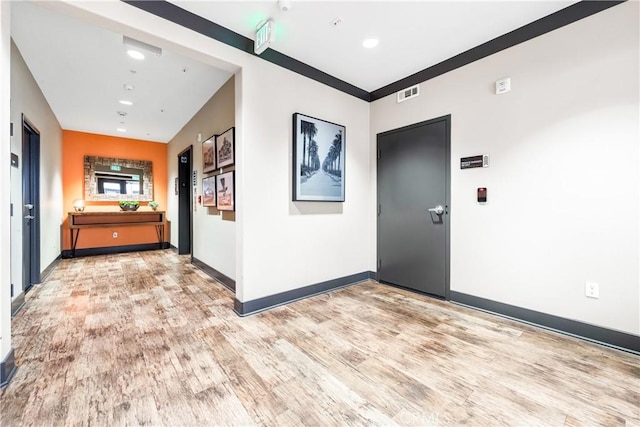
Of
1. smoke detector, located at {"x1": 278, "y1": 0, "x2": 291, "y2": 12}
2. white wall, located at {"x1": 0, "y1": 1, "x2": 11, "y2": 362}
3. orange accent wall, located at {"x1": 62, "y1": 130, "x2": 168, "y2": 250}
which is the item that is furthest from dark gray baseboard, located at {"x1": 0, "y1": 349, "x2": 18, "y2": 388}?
orange accent wall, located at {"x1": 62, "y1": 130, "x2": 168, "y2": 250}

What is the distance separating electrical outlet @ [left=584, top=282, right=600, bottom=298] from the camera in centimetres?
215

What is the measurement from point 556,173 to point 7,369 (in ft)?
13.7

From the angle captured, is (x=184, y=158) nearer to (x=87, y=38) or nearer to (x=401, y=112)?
(x=87, y=38)

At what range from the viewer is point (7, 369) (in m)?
1.64

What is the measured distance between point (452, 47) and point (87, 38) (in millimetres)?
3606

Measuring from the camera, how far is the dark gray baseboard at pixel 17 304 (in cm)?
262

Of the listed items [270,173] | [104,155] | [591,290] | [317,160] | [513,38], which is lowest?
[591,290]

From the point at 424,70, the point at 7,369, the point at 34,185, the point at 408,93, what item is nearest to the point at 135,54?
the point at 34,185

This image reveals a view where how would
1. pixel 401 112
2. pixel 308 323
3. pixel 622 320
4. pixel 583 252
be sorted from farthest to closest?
pixel 401 112 → pixel 308 323 → pixel 583 252 → pixel 622 320

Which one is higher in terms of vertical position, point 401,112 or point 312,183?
point 401,112

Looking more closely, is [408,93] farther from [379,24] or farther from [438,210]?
[438,210]

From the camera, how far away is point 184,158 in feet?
18.9

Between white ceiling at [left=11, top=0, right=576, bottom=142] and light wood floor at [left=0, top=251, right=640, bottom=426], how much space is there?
264 centimetres

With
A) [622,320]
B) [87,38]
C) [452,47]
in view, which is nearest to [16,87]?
[87,38]
